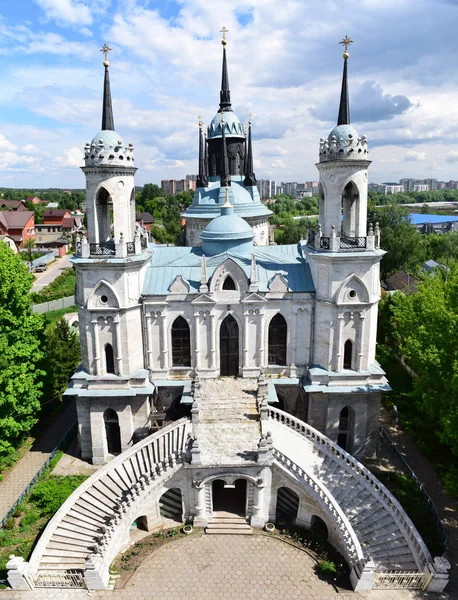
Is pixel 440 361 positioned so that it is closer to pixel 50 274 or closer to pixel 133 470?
pixel 133 470

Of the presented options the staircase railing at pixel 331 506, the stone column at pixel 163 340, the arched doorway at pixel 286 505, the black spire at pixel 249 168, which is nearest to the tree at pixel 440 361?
the staircase railing at pixel 331 506

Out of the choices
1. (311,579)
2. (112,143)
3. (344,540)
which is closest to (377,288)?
(344,540)

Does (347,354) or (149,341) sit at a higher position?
(149,341)

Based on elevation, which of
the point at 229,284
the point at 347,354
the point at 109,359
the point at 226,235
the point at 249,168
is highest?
the point at 249,168

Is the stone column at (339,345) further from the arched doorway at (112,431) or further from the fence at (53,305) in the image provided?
the fence at (53,305)

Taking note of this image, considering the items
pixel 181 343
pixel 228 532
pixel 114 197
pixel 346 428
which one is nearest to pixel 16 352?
pixel 181 343

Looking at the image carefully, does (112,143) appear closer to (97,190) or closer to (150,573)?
(97,190)
